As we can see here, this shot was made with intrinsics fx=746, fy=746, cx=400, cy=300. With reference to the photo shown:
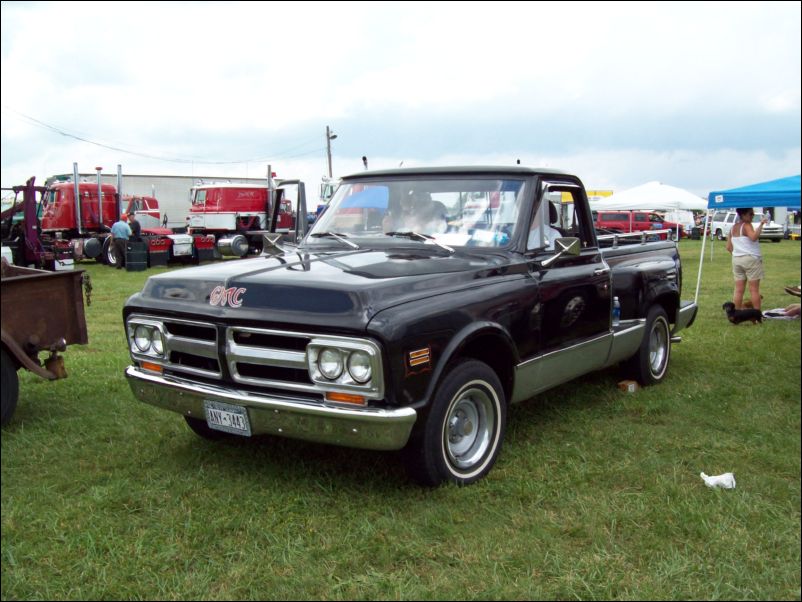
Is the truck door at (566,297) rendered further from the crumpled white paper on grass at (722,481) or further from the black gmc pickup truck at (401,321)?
the crumpled white paper on grass at (722,481)

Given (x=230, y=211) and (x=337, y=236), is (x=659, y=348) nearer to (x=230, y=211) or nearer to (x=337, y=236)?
(x=337, y=236)

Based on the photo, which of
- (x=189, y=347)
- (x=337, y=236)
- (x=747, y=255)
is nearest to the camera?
(x=189, y=347)

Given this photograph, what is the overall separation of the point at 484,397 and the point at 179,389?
1.75 meters

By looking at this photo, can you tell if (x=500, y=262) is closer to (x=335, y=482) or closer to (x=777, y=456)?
(x=335, y=482)

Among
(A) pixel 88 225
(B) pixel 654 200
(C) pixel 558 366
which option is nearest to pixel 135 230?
(A) pixel 88 225

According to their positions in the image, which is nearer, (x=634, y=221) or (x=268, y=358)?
(x=268, y=358)

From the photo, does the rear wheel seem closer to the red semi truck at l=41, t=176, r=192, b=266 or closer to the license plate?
the red semi truck at l=41, t=176, r=192, b=266

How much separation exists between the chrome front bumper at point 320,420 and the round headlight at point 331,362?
0.17 meters

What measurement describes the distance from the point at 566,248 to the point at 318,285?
1878mm

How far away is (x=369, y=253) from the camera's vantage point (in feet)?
15.8

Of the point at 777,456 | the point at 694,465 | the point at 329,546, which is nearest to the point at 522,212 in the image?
the point at 694,465

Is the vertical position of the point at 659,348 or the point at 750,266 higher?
the point at 750,266

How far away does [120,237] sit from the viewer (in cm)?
2039

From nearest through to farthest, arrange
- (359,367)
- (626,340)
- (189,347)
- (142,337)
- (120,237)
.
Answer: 1. (359,367)
2. (189,347)
3. (142,337)
4. (626,340)
5. (120,237)
